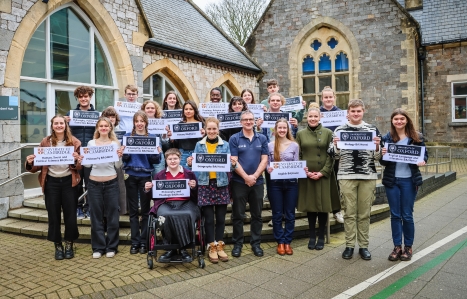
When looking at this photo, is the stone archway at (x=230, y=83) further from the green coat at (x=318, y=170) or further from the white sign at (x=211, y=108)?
the green coat at (x=318, y=170)

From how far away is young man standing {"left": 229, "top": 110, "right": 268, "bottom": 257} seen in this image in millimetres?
5020

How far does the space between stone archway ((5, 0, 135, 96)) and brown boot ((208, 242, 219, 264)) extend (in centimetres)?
536

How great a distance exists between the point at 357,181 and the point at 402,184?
0.58 metres

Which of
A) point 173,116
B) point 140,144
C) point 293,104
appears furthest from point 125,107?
point 293,104

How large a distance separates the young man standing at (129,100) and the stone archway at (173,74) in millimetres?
4484

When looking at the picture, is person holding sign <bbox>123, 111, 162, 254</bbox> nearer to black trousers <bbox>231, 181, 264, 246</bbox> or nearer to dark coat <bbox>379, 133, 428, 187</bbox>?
black trousers <bbox>231, 181, 264, 246</bbox>

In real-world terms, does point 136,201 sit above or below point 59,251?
above

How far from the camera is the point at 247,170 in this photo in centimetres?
502

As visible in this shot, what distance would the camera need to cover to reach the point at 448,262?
4.75m

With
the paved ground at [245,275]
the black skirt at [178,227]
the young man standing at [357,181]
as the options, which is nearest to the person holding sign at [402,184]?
the young man standing at [357,181]

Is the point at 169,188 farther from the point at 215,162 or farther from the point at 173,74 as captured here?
the point at 173,74

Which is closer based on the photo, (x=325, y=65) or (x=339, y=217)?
(x=339, y=217)

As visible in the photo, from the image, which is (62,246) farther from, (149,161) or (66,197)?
(149,161)

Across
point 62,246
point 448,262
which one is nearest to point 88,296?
point 62,246
